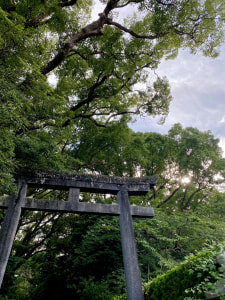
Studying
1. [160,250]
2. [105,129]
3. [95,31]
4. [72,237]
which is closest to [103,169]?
[105,129]

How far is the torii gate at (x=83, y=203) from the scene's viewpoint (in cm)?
449

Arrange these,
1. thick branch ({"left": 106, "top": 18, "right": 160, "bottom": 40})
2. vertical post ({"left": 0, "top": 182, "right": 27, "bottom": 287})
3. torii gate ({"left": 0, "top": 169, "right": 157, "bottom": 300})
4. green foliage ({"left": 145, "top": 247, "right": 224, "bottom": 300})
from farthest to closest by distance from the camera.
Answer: thick branch ({"left": 106, "top": 18, "right": 160, "bottom": 40}) < torii gate ({"left": 0, "top": 169, "right": 157, "bottom": 300}) < vertical post ({"left": 0, "top": 182, "right": 27, "bottom": 287}) < green foliage ({"left": 145, "top": 247, "right": 224, "bottom": 300})

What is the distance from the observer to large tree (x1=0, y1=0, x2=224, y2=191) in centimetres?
397

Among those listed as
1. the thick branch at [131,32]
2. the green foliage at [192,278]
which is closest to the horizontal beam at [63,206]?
the green foliage at [192,278]

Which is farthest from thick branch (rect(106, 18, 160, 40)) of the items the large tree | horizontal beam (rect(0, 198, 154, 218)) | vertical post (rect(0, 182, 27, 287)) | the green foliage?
the green foliage

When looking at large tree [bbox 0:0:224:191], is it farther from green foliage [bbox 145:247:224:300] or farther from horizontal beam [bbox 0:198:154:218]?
green foliage [bbox 145:247:224:300]

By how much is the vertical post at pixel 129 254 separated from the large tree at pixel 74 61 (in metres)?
2.26

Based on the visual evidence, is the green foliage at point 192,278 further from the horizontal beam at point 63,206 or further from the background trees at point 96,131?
the horizontal beam at point 63,206

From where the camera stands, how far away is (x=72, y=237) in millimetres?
10883

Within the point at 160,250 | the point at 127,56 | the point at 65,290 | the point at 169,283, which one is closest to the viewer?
the point at 169,283

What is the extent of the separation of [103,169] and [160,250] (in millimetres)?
5418

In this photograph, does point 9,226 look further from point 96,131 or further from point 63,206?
point 96,131

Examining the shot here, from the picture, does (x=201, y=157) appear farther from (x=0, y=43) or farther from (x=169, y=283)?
(x=0, y=43)

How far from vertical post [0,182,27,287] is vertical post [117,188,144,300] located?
2604 millimetres
